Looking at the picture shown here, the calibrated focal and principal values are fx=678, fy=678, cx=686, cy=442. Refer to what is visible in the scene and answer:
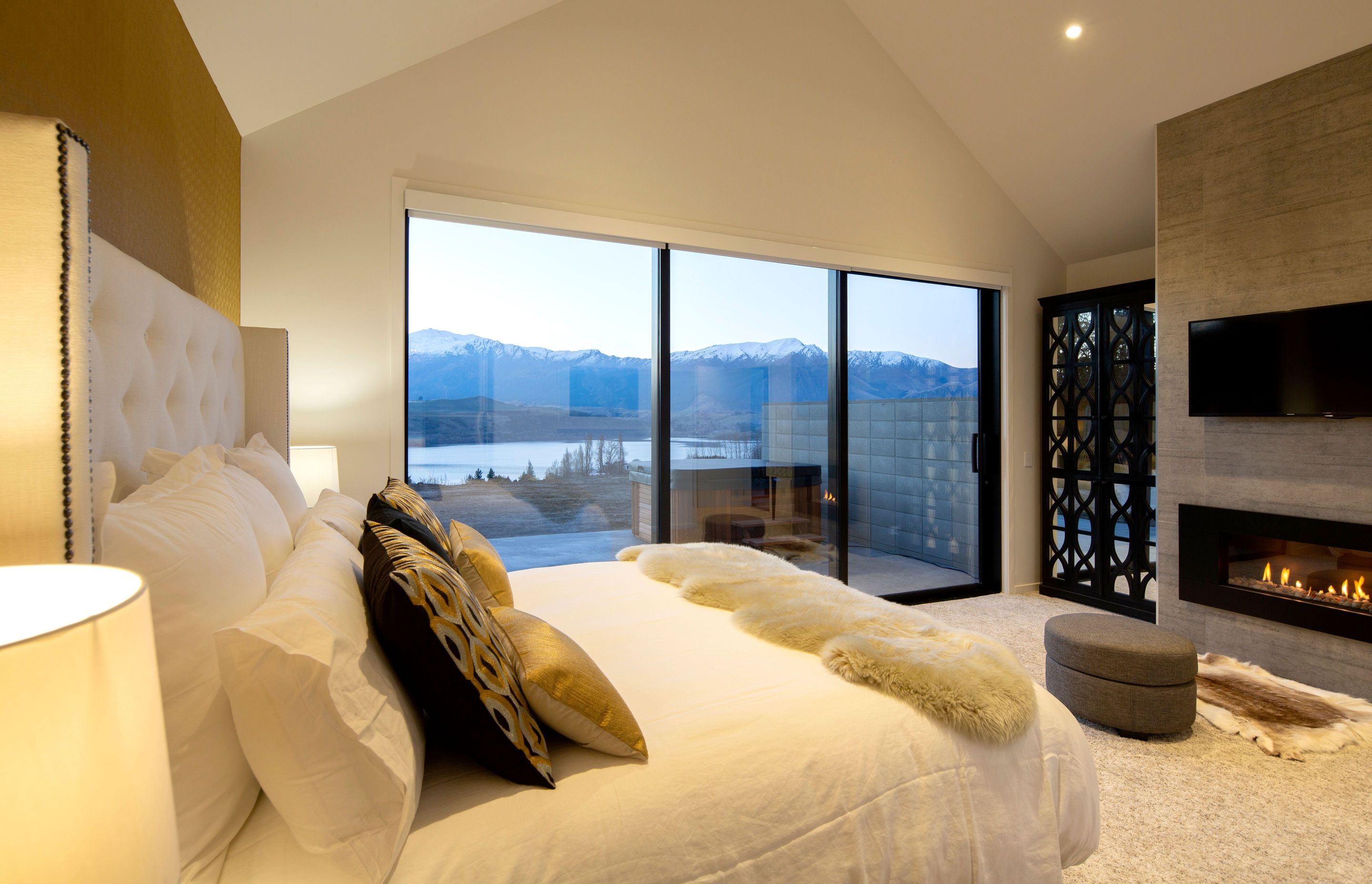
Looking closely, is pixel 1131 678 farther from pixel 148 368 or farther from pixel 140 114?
pixel 140 114

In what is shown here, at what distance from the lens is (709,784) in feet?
3.86

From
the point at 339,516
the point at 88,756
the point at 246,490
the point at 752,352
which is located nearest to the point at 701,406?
the point at 752,352

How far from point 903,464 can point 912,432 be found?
240 millimetres

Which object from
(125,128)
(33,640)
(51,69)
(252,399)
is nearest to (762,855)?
(33,640)

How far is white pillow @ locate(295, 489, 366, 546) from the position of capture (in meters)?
1.77

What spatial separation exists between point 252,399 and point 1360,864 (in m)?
3.77

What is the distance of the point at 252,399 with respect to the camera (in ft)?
8.25

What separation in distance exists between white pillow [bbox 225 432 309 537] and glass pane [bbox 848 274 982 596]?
3.28 meters

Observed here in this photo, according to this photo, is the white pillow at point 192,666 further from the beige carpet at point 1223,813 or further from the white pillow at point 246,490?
the beige carpet at point 1223,813

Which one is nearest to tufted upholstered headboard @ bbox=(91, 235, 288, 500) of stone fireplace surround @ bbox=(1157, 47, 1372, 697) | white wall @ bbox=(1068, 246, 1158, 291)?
stone fireplace surround @ bbox=(1157, 47, 1372, 697)

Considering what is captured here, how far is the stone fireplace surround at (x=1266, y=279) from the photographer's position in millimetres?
3002

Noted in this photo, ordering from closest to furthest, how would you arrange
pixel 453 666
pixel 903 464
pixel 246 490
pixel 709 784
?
1. pixel 453 666
2. pixel 709 784
3. pixel 246 490
4. pixel 903 464

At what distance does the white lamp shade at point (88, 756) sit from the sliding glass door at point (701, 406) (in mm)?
2808

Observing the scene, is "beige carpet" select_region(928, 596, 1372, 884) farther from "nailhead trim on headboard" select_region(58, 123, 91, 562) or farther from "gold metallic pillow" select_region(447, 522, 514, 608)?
"nailhead trim on headboard" select_region(58, 123, 91, 562)
